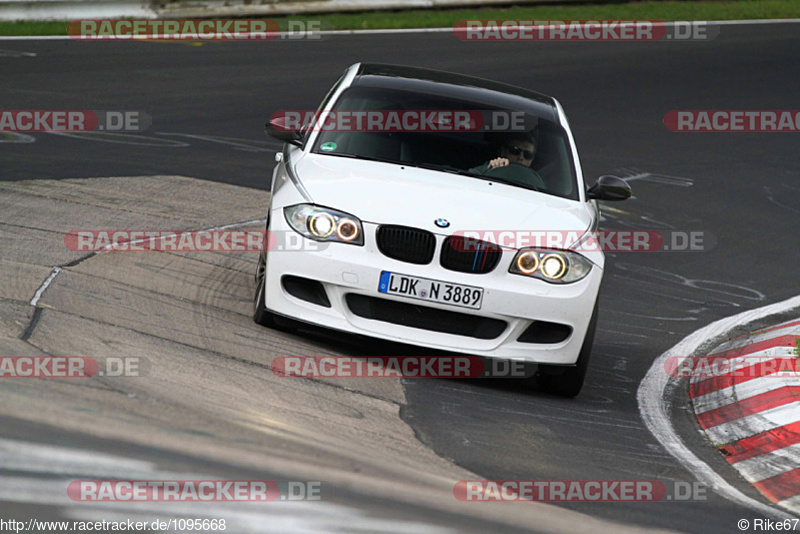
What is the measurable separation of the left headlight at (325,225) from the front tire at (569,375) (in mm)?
1314

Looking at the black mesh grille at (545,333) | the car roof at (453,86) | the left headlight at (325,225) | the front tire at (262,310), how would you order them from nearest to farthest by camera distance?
the left headlight at (325,225) < the black mesh grille at (545,333) < the front tire at (262,310) < the car roof at (453,86)

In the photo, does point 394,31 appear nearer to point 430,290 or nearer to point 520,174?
point 520,174

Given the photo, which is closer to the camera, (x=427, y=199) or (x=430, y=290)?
(x=430, y=290)

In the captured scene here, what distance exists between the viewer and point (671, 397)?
718 centimetres

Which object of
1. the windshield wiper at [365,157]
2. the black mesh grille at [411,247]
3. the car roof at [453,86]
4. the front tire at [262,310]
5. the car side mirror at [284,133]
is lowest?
the front tire at [262,310]

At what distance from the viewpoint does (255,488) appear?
411 cm

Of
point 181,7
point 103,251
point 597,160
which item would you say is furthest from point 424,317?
point 181,7

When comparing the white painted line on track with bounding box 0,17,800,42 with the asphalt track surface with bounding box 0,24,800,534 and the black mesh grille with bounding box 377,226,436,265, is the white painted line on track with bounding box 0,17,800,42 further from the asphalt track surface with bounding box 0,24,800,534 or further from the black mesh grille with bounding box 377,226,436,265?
the black mesh grille with bounding box 377,226,436,265

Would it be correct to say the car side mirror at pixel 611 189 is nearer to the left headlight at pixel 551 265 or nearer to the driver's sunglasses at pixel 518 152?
the driver's sunglasses at pixel 518 152

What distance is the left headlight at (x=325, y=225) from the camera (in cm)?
622

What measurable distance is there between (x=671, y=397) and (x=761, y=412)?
0.62m

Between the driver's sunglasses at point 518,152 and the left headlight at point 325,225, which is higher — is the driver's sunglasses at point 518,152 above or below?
above

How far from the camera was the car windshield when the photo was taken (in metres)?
7.18

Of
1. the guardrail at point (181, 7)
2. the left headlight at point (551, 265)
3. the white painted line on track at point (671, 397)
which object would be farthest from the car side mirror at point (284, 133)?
the guardrail at point (181, 7)
